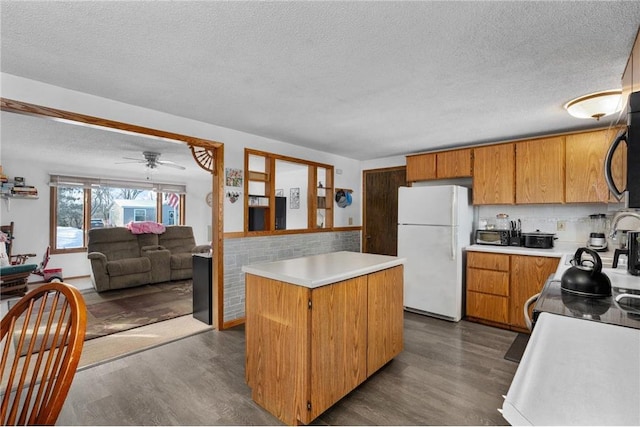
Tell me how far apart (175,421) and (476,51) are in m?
2.82

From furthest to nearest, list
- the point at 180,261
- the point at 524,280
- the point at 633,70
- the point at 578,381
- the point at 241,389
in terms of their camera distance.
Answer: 1. the point at 180,261
2. the point at 524,280
3. the point at 241,389
4. the point at 633,70
5. the point at 578,381

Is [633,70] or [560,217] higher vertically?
[633,70]

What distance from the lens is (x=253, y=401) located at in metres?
2.09

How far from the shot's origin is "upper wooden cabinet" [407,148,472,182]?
3.90 metres

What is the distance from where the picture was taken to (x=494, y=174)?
369 centimetres

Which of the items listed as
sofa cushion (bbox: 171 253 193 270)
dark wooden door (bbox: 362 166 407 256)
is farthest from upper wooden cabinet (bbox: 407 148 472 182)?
sofa cushion (bbox: 171 253 193 270)

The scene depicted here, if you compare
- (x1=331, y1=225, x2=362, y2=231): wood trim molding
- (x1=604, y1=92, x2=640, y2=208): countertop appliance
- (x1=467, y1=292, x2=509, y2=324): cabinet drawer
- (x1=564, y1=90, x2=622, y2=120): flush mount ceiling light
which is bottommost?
(x1=467, y1=292, x2=509, y2=324): cabinet drawer

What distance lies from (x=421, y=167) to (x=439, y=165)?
241 mm

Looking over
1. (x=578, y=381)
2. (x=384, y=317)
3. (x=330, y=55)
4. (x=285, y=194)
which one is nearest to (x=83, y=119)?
(x=330, y=55)

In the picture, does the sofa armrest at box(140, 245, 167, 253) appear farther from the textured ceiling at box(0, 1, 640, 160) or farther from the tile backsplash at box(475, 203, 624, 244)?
the tile backsplash at box(475, 203, 624, 244)

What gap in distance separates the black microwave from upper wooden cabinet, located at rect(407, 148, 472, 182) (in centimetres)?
74

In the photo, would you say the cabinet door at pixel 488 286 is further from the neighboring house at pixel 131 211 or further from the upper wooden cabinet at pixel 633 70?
the neighboring house at pixel 131 211

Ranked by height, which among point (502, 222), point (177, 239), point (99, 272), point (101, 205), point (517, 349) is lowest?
point (517, 349)

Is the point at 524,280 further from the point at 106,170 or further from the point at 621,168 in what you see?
the point at 106,170
